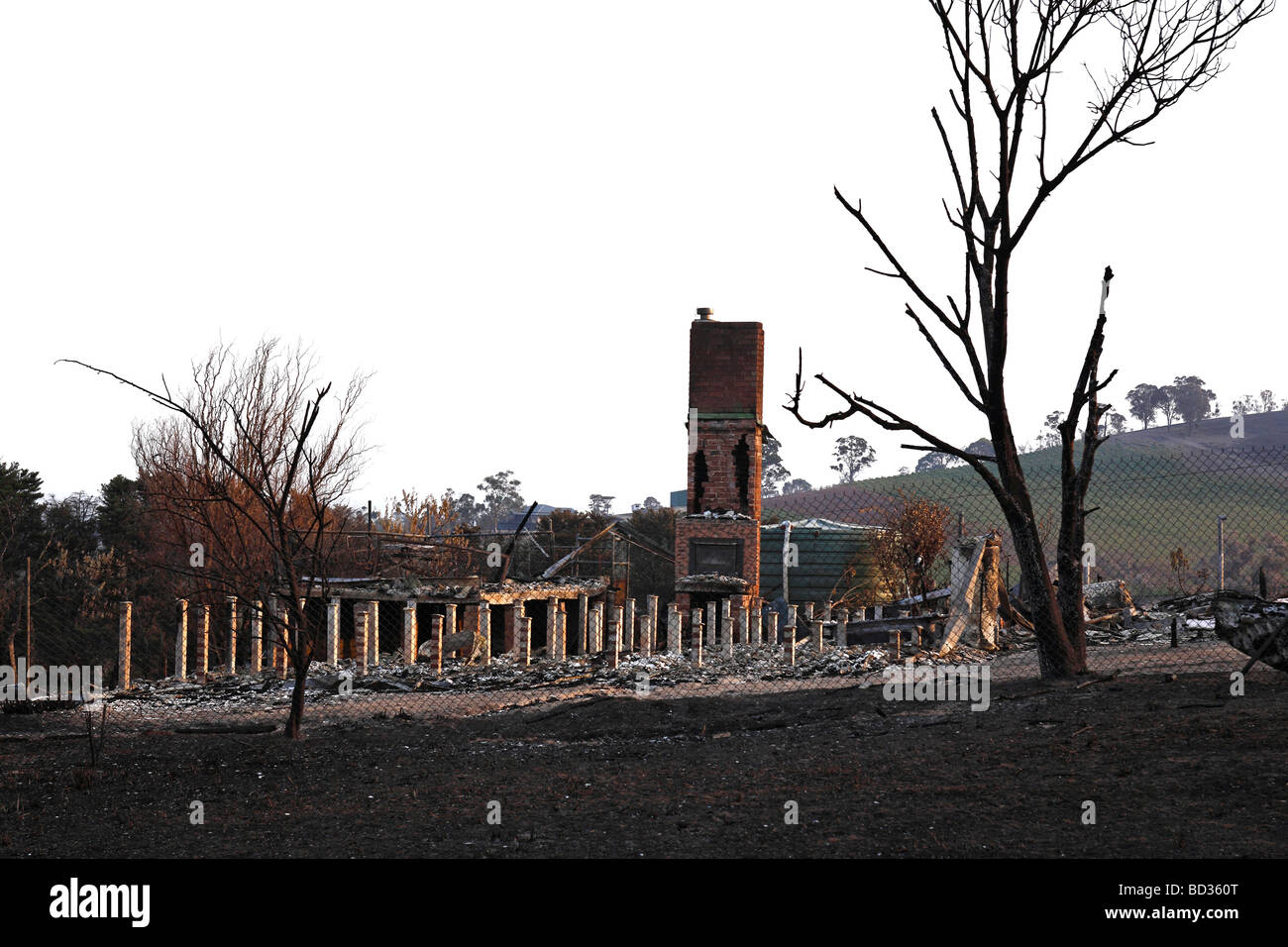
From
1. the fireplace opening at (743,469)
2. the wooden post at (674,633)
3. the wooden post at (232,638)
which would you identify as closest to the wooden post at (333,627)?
the wooden post at (232,638)

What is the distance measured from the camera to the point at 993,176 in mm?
11242

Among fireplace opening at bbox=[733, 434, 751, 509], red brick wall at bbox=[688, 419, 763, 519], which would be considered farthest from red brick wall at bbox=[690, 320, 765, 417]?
fireplace opening at bbox=[733, 434, 751, 509]

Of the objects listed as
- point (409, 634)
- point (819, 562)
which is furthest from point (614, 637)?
point (819, 562)

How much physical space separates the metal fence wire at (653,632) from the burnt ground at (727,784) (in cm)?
139

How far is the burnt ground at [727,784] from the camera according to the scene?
5879mm

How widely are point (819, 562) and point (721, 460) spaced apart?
727cm

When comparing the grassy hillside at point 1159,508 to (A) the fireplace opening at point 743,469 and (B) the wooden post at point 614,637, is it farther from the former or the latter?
(B) the wooden post at point 614,637

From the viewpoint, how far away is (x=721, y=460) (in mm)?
23906

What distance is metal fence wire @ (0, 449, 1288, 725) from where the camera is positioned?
13.8m

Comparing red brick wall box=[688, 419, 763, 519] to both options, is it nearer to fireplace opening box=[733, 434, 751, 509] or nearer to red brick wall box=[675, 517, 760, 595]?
fireplace opening box=[733, 434, 751, 509]

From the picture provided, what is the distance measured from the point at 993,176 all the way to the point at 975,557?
608 centimetres

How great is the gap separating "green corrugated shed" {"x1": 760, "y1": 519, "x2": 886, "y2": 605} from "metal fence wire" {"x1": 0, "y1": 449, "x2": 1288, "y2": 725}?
61mm

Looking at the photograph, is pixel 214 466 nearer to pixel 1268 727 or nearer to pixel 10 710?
pixel 10 710
